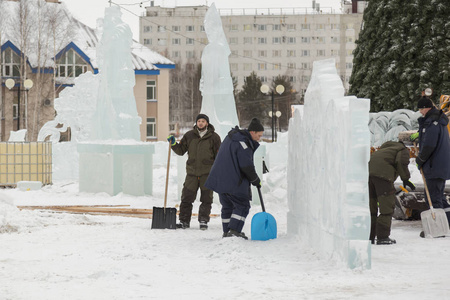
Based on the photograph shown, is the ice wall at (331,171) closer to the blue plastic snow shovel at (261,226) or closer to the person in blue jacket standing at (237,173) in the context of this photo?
the blue plastic snow shovel at (261,226)

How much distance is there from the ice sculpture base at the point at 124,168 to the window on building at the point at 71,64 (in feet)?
94.2

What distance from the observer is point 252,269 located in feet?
23.8

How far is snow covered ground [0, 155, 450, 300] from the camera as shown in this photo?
245 inches

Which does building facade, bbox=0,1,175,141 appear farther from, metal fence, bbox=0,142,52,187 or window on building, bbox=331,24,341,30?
window on building, bbox=331,24,341,30

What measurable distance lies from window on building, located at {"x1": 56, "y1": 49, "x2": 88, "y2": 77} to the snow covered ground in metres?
34.2

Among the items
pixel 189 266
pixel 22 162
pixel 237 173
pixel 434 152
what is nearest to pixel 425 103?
pixel 434 152

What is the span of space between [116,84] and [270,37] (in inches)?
3388

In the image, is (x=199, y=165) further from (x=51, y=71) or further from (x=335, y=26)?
(x=335, y=26)

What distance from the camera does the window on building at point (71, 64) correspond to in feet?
145

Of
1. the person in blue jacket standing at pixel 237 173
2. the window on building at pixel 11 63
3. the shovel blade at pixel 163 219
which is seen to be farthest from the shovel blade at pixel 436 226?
the window on building at pixel 11 63

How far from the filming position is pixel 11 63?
43.1 meters

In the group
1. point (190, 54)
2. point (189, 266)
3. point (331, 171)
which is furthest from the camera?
point (190, 54)

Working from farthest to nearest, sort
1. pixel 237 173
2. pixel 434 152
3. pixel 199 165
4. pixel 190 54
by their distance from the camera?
pixel 190 54, pixel 199 165, pixel 434 152, pixel 237 173

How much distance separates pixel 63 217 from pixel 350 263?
6.08m
